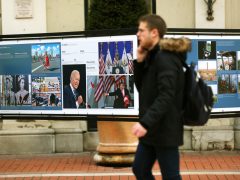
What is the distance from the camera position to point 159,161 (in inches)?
175

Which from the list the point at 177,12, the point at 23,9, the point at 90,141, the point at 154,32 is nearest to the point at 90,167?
the point at 90,141

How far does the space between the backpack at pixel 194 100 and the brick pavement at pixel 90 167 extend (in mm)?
2676

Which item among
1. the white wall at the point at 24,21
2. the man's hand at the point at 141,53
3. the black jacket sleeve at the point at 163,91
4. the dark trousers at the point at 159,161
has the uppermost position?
the white wall at the point at 24,21

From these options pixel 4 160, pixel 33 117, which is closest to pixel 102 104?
pixel 33 117

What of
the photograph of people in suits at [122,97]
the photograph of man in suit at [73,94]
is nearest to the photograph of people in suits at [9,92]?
the photograph of man in suit at [73,94]

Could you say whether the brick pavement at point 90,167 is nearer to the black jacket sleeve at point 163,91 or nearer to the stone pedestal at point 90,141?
the stone pedestal at point 90,141

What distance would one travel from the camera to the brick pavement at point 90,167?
23.5 feet

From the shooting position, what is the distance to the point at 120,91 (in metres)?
7.28

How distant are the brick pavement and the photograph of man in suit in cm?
87

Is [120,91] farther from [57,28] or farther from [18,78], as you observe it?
[57,28]

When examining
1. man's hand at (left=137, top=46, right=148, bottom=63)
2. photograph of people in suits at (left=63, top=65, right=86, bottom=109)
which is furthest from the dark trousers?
photograph of people in suits at (left=63, top=65, right=86, bottom=109)

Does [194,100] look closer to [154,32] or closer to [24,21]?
[154,32]

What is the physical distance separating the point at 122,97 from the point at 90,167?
1.18 meters

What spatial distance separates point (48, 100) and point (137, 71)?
3159mm
